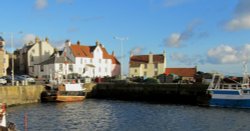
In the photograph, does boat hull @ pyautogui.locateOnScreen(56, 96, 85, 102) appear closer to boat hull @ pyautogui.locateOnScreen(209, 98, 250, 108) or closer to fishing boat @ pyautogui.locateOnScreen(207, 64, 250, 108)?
fishing boat @ pyautogui.locateOnScreen(207, 64, 250, 108)

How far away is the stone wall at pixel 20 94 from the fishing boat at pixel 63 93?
117cm

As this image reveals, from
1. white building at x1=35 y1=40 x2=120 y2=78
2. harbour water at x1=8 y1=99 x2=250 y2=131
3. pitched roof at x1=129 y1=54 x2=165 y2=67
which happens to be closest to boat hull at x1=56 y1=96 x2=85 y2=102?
harbour water at x1=8 y1=99 x2=250 y2=131

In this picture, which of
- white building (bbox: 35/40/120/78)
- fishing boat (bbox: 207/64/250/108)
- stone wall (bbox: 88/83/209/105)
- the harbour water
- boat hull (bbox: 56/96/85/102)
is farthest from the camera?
white building (bbox: 35/40/120/78)

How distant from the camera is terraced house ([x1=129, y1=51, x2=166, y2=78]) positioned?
9512 centimetres

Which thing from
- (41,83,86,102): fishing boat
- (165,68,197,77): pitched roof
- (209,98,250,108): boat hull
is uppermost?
(165,68,197,77): pitched roof

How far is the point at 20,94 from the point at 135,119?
75.8 ft

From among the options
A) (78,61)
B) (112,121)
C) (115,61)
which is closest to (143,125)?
(112,121)

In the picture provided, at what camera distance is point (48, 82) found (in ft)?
206

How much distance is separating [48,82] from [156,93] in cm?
1906

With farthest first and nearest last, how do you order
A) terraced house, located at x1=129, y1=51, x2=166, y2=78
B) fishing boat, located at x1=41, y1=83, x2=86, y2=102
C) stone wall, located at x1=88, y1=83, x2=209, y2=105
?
terraced house, located at x1=129, y1=51, x2=166, y2=78
fishing boat, located at x1=41, y1=83, x2=86, y2=102
stone wall, located at x1=88, y1=83, x2=209, y2=105

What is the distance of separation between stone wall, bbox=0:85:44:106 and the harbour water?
793 centimetres

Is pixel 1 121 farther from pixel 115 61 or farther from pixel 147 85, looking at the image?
pixel 115 61

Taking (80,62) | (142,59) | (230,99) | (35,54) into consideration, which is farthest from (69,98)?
(142,59)

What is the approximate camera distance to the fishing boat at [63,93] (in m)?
55.3
